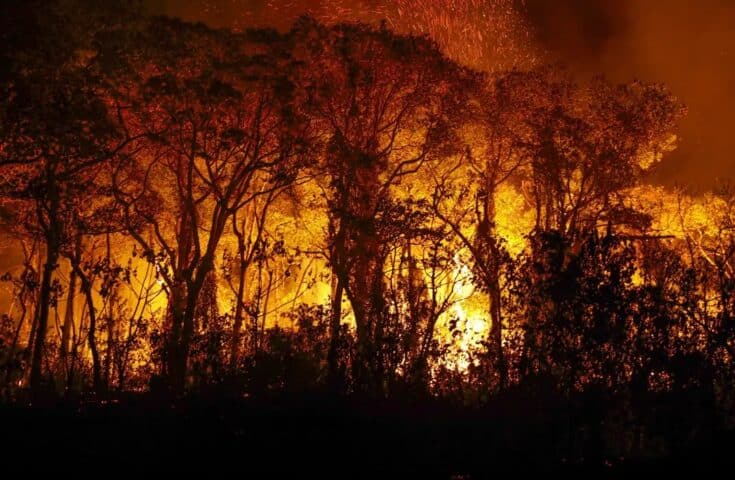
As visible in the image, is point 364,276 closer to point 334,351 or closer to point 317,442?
point 334,351

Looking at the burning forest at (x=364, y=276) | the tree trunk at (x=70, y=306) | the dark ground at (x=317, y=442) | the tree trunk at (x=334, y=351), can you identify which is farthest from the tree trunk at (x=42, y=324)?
the tree trunk at (x=334, y=351)

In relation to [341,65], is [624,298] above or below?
below

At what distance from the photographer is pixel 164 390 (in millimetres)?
12523

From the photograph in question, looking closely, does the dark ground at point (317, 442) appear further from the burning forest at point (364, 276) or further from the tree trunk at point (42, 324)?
the tree trunk at point (42, 324)

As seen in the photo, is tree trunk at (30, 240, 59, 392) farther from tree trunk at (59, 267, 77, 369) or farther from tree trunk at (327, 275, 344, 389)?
tree trunk at (327, 275, 344, 389)

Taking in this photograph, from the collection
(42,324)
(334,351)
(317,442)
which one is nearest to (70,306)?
(42,324)

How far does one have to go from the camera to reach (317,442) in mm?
10508

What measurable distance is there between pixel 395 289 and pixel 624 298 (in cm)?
390

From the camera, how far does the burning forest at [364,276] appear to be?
11.0m

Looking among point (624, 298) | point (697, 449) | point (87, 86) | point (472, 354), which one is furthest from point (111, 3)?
point (697, 449)

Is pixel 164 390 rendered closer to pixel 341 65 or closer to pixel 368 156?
pixel 368 156

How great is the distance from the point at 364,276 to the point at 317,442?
7540mm

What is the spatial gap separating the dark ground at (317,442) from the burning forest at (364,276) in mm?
47

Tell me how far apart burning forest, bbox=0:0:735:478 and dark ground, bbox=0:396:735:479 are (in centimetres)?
5
